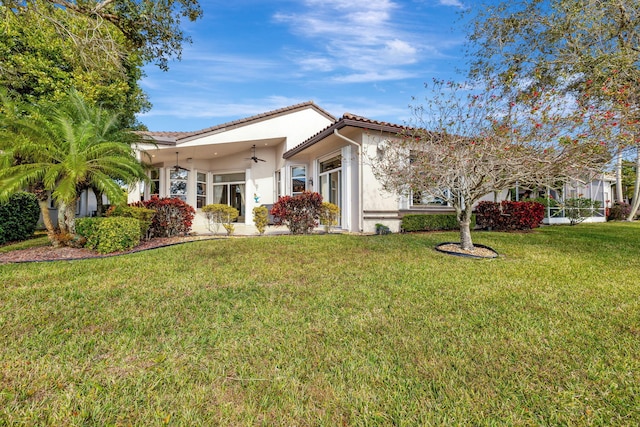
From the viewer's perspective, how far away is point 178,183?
595 inches

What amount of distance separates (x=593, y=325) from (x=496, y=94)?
5.23m

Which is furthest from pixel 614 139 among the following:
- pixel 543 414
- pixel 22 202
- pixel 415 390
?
pixel 22 202

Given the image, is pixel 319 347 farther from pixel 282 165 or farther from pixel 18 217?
pixel 282 165

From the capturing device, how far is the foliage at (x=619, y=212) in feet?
61.6

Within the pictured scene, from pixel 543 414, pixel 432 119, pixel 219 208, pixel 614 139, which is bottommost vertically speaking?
pixel 543 414

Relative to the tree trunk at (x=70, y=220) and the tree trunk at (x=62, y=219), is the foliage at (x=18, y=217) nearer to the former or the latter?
the tree trunk at (x=62, y=219)

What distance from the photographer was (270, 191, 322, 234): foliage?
946 centimetres

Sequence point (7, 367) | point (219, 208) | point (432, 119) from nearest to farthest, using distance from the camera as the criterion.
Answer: point (7, 367) → point (432, 119) → point (219, 208)

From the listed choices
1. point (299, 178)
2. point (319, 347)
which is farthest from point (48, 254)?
point (299, 178)

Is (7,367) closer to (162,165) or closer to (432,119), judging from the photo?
(432,119)

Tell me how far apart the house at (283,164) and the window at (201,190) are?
0.17 ft

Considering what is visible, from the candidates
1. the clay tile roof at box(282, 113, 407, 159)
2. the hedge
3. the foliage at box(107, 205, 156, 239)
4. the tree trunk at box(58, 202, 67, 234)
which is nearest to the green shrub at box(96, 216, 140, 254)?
the hedge

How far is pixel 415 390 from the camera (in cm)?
196

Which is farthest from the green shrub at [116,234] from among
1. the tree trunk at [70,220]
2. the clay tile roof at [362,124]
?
the clay tile roof at [362,124]
